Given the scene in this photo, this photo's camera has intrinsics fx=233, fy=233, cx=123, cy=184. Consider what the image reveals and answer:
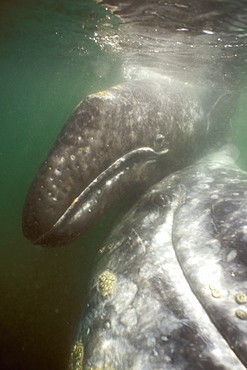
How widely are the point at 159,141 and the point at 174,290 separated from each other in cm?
368

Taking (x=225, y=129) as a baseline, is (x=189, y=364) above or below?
above

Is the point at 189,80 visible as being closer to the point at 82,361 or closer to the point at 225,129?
the point at 225,129

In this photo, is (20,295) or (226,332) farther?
(20,295)

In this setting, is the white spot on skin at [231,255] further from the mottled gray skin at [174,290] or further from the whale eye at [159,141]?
the whale eye at [159,141]

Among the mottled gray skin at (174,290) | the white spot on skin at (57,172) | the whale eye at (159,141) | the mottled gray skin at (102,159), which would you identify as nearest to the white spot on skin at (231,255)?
the mottled gray skin at (174,290)

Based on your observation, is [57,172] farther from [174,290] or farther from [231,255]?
[231,255]

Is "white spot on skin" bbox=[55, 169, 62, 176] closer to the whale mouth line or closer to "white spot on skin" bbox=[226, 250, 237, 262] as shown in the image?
the whale mouth line

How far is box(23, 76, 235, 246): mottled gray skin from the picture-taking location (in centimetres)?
397

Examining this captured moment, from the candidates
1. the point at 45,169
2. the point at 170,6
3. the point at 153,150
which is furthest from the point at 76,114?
the point at 170,6

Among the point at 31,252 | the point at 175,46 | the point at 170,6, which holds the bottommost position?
the point at 31,252

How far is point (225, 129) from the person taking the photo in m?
11.0

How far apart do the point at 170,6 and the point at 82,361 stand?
31.9 ft

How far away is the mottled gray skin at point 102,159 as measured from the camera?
3967mm

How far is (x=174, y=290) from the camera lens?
119 inches
